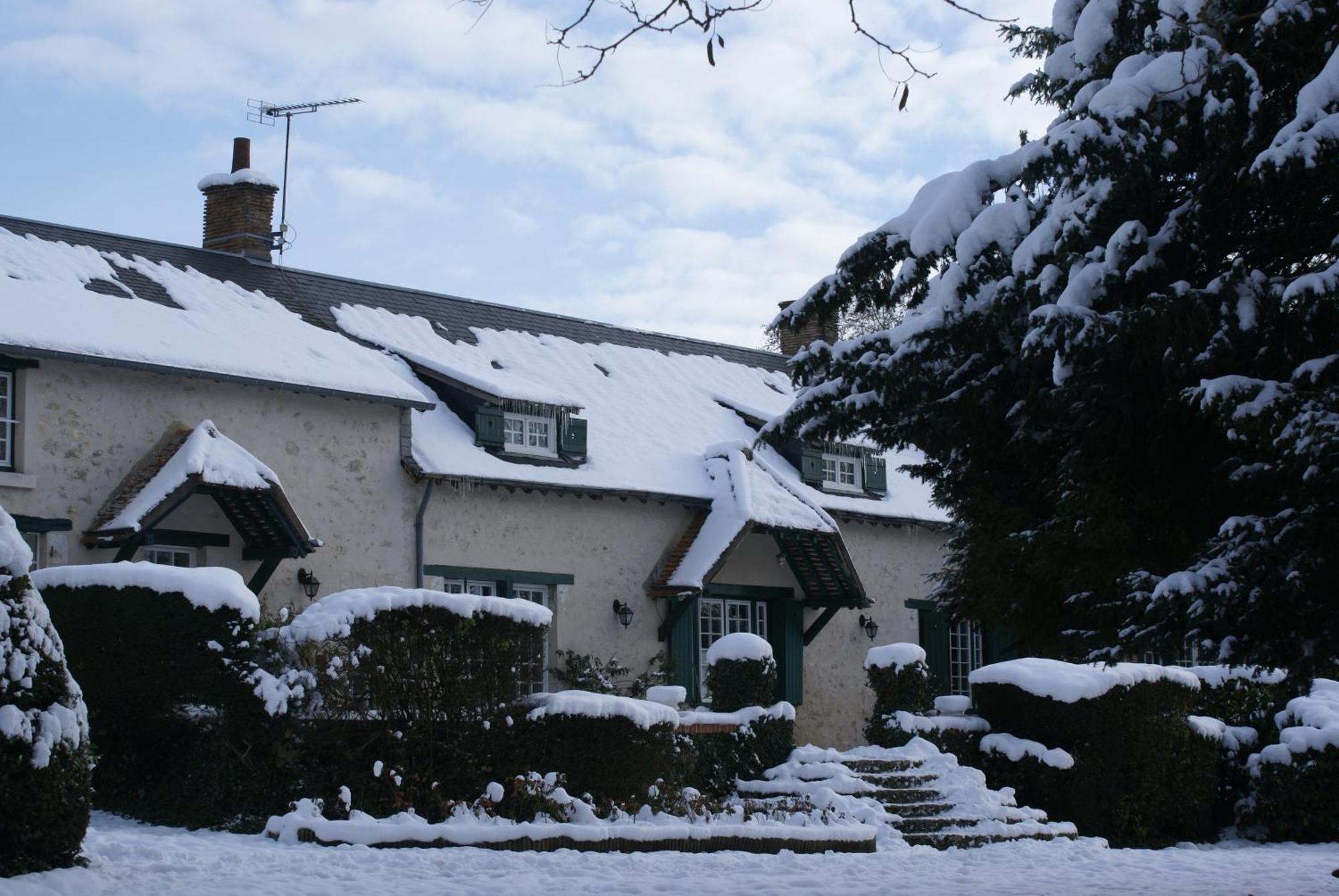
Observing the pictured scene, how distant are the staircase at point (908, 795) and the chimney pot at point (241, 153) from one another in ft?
40.3

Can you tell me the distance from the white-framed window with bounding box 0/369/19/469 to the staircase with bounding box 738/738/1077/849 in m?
7.86

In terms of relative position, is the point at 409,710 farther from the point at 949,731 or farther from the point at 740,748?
the point at 949,731

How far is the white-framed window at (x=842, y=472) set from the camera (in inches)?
933

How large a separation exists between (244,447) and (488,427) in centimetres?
339

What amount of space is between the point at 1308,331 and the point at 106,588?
8.88 meters

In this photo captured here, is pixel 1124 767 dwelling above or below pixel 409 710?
below

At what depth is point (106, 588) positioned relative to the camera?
12570 millimetres

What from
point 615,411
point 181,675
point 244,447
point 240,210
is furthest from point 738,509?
point 181,675

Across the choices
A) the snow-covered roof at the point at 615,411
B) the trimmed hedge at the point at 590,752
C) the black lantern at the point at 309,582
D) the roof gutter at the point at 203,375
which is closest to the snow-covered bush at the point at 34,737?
the trimmed hedge at the point at 590,752

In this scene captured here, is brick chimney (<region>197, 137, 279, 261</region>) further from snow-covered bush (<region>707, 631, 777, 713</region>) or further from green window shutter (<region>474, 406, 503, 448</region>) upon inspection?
snow-covered bush (<region>707, 631, 777, 713</region>)

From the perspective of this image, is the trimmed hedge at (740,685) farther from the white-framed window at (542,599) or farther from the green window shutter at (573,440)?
the green window shutter at (573,440)

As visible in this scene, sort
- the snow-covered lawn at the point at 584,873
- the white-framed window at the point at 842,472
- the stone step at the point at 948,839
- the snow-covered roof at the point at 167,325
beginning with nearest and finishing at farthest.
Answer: the snow-covered lawn at the point at 584,873 < the stone step at the point at 948,839 < the snow-covered roof at the point at 167,325 < the white-framed window at the point at 842,472

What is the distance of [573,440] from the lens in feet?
67.3

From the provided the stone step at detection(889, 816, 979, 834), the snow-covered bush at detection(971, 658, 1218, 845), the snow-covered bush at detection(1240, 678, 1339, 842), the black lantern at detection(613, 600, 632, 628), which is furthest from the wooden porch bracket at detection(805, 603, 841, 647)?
the stone step at detection(889, 816, 979, 834)
